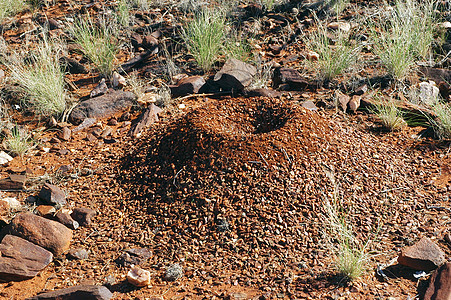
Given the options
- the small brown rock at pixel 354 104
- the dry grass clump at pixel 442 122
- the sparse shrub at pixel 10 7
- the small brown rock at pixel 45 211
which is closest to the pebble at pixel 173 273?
the small brown rock at pixel 45 211

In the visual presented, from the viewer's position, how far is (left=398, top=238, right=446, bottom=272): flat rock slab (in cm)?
290

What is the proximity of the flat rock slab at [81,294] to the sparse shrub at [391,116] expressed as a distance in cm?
268

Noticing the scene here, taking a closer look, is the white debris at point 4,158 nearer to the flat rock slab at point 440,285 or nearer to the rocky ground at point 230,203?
the rocky ground at point 230,203

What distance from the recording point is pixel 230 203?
3365 mm

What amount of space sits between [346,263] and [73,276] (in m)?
1.69

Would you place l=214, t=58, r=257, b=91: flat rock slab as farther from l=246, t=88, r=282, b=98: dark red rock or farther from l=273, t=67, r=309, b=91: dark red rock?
l=273, t=67, r=309, b=91: dark red rock

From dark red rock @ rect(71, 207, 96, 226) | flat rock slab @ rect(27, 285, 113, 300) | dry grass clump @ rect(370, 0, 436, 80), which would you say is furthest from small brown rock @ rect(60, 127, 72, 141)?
dry grass clump @ rect(370, 0, 436, 80)

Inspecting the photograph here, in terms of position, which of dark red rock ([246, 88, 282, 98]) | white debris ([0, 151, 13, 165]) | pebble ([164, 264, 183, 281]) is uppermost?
dark red rock ([246, 88, 282, 98])

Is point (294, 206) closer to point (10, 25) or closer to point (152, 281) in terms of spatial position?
point (152, 281)

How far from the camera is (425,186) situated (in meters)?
3.63

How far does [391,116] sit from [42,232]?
294cm

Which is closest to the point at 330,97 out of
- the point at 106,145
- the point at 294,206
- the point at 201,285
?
the point at 294,206

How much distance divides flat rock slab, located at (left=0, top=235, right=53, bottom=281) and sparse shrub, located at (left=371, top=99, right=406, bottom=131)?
2.88 m

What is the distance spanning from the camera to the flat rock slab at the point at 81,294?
9.39 ft
